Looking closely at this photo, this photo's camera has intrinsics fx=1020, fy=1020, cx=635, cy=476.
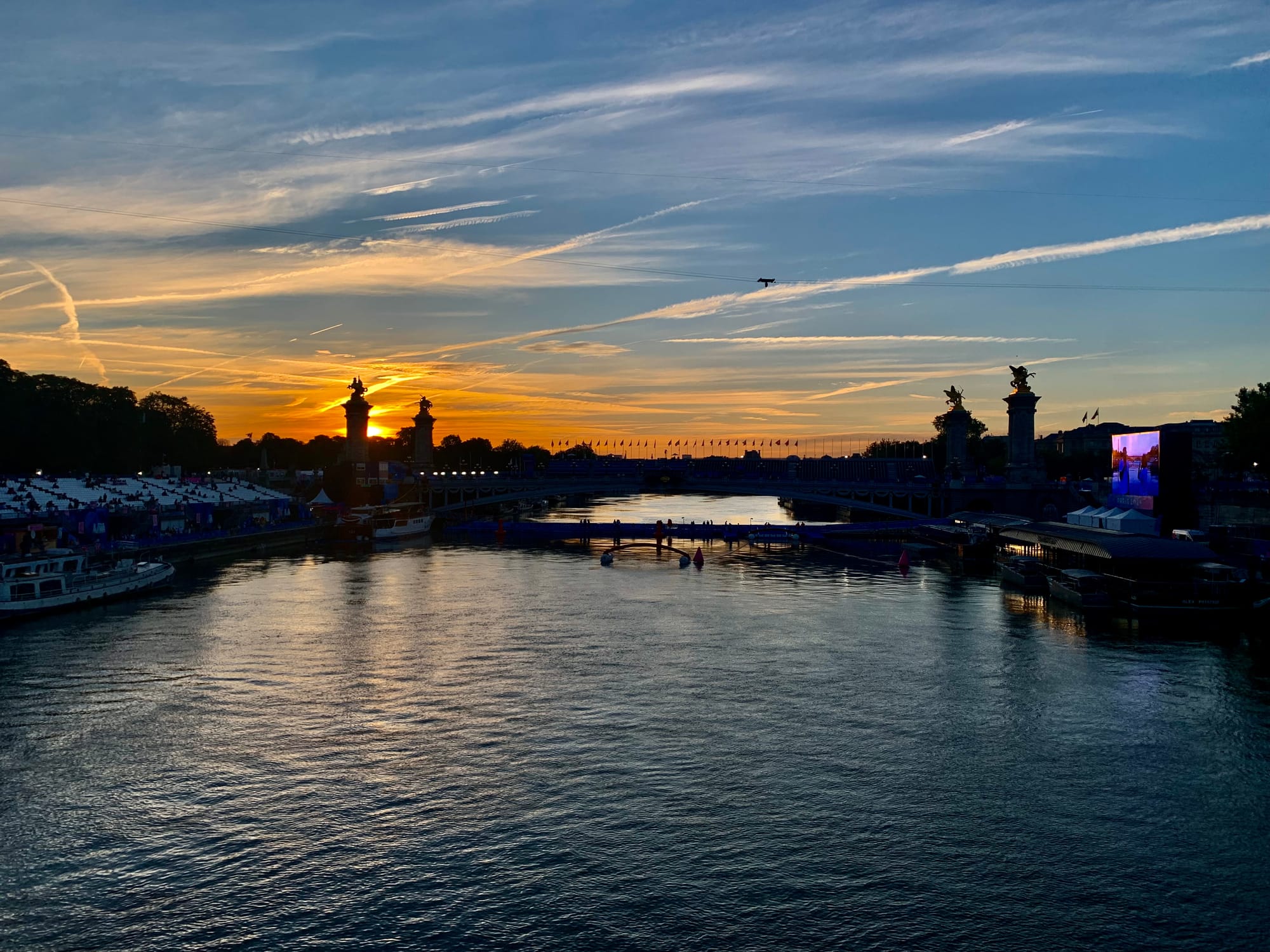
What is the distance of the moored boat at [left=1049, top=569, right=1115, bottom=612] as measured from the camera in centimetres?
6444

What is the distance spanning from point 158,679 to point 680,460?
142m

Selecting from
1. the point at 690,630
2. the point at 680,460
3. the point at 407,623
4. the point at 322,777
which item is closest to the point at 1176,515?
the point at 690,630

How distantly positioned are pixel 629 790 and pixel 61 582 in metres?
48.3

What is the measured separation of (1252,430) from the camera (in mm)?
108938

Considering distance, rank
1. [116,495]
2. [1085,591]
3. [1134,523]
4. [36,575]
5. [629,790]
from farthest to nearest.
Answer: [116,495], [1134,523], [1085,591], [36,575], [629,790]

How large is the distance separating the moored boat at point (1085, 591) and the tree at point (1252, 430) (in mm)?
49995

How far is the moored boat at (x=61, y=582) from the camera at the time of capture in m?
60.1

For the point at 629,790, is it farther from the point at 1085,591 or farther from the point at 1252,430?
the point at 1252,430

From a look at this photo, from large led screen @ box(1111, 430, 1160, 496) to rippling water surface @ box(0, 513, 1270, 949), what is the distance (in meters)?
26.2

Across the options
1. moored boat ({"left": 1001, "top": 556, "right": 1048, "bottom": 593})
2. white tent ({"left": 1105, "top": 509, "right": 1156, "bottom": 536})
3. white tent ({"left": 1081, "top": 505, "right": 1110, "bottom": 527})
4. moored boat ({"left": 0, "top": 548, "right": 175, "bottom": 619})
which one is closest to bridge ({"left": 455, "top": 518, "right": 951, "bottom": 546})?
moored boat ({"left": 1001, "top": 556, "right": 1048, "bottom": 593})

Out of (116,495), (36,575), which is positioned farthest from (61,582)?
(116,495)

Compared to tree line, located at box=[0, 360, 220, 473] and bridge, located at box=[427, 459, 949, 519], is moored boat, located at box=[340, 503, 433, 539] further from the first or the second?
tree line, located at box=[0, 360, 220, 473]

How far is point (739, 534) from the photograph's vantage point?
126375 mm

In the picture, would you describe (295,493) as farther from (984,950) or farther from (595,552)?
(984,950)
